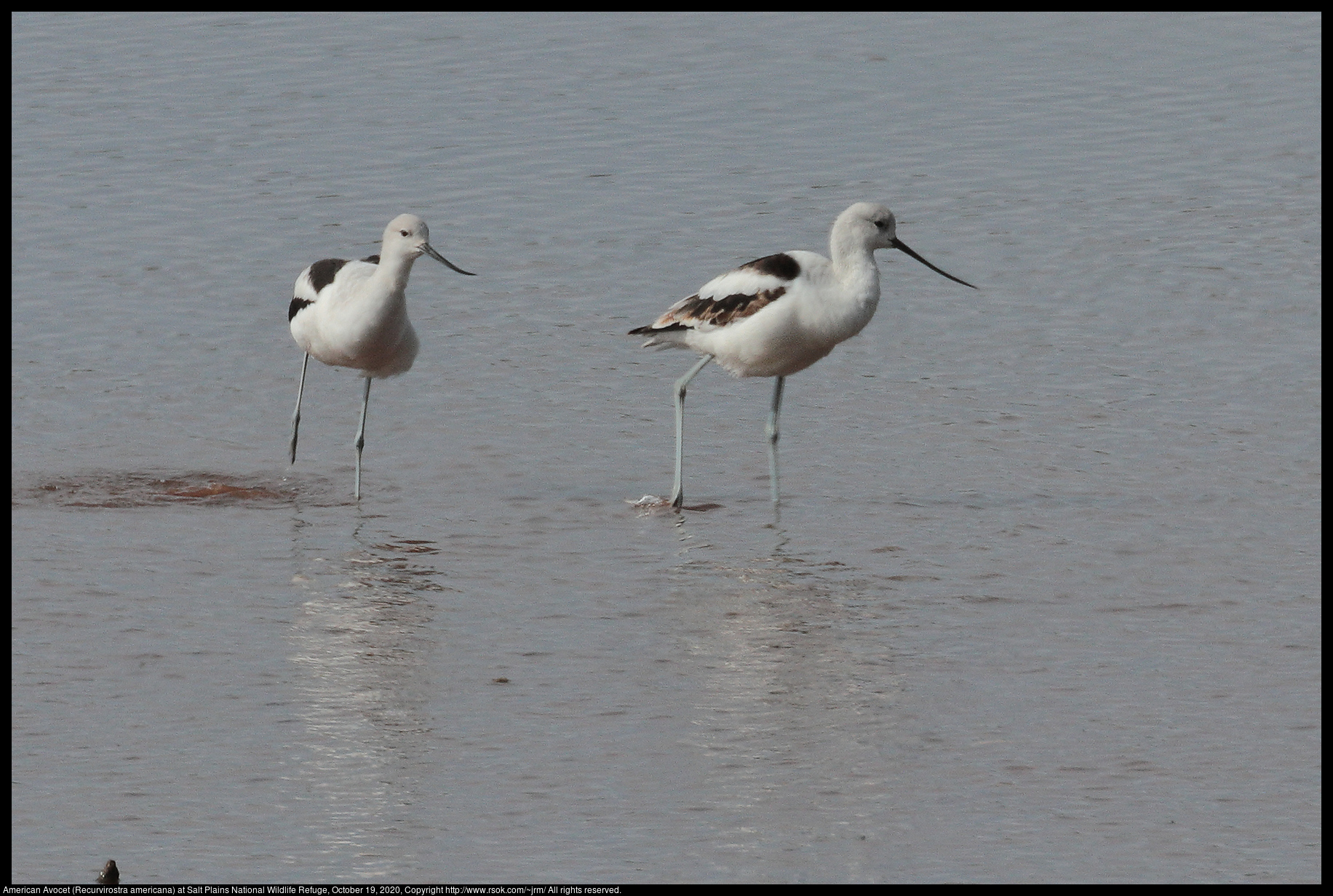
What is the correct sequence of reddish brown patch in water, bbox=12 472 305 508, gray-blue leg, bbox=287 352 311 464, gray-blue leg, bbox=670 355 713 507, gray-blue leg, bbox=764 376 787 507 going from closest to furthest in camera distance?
reddish brown patch in water, bbox=12 472 305 508 → gray-blue leg, bbox=670 355 713 507 → gray-blue leg, bbox=764 376 787 507 → gray-blue leg, bbox=287 352 311 464

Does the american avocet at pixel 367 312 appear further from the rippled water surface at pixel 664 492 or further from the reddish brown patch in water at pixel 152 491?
the rippled water surface at pixel 664 492

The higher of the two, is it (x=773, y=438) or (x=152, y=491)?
(x=773, y=438)

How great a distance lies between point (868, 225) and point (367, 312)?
2.44 metres

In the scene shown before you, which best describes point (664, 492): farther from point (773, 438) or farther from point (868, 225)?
point (868, 225)

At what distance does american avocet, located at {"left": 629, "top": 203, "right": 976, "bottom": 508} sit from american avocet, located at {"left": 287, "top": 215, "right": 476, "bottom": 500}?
1302 millimetres

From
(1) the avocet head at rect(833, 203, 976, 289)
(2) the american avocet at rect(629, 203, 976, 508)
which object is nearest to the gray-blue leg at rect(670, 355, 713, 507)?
(2) the american avocet at rect(629, 203, 976, 508)

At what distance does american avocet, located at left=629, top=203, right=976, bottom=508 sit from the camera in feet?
36.4

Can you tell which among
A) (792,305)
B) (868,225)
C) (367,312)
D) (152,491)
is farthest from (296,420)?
(868,225)

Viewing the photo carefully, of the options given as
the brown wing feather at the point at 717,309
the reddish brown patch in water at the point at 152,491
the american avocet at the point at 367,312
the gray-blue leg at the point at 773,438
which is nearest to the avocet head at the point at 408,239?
the american avocet at the point at 367,312

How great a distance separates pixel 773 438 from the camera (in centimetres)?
1124

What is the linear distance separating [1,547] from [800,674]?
3613 millimetres

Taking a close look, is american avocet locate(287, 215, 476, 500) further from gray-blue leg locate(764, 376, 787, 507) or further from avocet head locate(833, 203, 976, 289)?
avocet head locate(833, 203, 976, 289)

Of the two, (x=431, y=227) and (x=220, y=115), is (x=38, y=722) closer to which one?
(x=431, y=227)

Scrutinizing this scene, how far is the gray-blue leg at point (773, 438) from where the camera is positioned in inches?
435
